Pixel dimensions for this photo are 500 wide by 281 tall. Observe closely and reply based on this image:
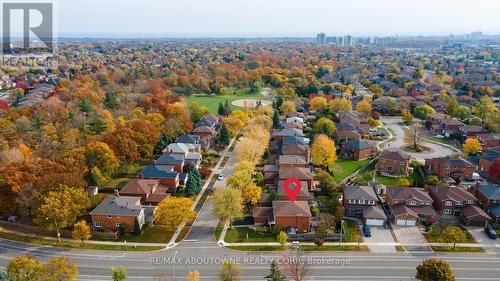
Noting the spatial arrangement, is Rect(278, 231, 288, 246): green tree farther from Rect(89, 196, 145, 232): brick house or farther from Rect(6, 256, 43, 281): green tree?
Rect(6, 256, 43, 281): green tree

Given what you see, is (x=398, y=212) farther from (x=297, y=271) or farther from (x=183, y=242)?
(x=183, y=242)

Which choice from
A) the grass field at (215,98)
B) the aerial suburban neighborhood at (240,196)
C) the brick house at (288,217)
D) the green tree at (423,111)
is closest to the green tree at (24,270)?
the aerial suburban neighborhood at (240,196)

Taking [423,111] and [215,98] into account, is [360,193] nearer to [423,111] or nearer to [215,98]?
[423,111]

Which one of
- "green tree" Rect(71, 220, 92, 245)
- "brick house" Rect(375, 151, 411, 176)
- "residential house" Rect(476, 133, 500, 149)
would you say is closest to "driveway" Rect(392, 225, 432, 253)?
"brick house" Rect(375, 151, 411, 176)

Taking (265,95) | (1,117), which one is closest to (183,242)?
(1,117)

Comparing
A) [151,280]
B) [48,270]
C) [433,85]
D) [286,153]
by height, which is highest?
[433,85]

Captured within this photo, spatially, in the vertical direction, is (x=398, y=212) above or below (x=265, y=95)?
below

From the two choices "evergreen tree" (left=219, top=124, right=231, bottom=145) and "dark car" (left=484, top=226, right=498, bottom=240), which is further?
"evergreen tree" (left=219, top=124, right=231, bottom=145)
